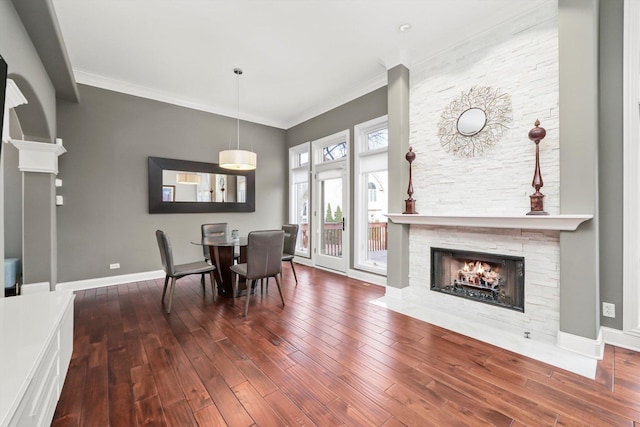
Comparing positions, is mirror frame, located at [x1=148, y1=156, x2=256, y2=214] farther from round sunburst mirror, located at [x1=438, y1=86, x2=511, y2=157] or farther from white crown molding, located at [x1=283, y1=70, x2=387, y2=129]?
round sunburst mirror, located at [x1=438, y1=86, x2=511, y2=157]

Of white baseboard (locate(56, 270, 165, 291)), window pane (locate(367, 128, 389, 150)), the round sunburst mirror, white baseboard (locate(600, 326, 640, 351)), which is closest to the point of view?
white baseboard (locate(600, 326, 640, 351))

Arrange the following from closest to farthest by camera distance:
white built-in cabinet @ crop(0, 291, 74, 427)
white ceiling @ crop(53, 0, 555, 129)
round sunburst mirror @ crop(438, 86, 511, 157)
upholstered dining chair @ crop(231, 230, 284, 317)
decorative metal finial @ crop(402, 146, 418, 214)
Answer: white built-in cabinet @ crop(0, 291, 74, 427) → white ceiling @ crop(53, 0, 555, 129) → round sunburst mirror @ crop(438, 86, 511, 157) → upholstered dining chair @ crop(231, 230, 284, 317) → decorative metal finial @ crop(402, 146, 418, 214)

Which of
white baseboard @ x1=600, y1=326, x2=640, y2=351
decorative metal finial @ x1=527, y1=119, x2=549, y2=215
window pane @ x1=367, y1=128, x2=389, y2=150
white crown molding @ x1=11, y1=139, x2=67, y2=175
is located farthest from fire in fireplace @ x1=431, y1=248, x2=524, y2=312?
white crown molding @ x1=11, y1=139, x2=67, y2=175

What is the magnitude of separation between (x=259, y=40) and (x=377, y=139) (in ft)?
7.35

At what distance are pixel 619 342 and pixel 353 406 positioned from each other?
249cm

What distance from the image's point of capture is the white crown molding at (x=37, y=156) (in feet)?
10.8

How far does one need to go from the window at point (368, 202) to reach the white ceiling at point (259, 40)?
773 millimetres

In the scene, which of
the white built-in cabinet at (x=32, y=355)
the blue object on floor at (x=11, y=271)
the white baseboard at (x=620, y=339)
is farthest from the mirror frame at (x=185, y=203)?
the white baseboard at (x=620, y=339)

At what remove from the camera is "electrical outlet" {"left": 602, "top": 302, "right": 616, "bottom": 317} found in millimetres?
2346

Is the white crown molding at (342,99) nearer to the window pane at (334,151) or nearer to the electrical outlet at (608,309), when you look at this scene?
the window pane at (334,151)

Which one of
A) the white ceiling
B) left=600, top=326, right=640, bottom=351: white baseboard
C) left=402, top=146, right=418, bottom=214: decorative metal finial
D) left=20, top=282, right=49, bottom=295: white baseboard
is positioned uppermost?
the white ceiling

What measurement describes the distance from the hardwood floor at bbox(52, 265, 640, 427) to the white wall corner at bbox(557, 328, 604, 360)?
0.09m

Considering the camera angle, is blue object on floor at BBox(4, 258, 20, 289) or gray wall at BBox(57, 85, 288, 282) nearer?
blue object on floor at BBox(4, 258, 20, 289)

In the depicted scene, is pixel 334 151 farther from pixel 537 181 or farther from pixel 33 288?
pixel 33 288
